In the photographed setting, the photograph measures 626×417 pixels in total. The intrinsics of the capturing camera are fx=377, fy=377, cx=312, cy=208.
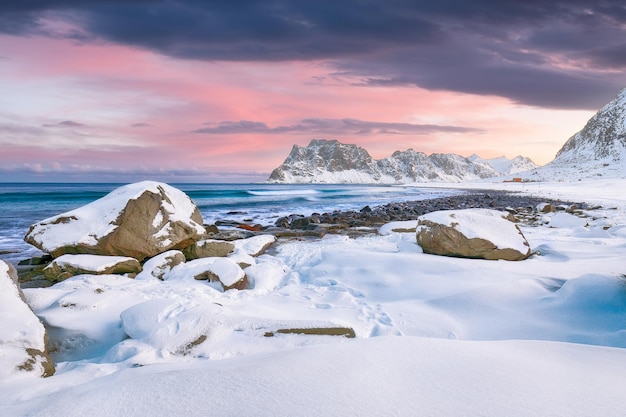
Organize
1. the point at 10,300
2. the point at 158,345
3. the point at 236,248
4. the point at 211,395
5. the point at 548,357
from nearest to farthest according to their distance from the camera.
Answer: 1. the point at 211,395
2. the point at 548,357
3. the point at 158,345
4. the point at 10,300
5. the point at 236,248

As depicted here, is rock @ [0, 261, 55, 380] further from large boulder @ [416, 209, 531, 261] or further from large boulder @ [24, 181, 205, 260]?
large boulder @ [416, 209, 531, 261]

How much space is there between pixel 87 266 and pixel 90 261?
18cm

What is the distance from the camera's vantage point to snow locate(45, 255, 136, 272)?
7.36m

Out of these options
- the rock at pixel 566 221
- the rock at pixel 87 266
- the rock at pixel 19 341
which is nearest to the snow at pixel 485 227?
the rock at pixel 87 266

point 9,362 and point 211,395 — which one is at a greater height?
point 211,395

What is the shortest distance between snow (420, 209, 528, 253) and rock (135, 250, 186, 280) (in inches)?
213

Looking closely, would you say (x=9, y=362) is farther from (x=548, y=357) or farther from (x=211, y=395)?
(x=548, y=357)

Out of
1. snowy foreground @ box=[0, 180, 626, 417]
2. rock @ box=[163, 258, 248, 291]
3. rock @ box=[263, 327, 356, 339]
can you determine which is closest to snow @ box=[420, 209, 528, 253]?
snowy foreground @ box=[0, 180, 626, 417]

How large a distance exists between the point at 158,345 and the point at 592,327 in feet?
15.2

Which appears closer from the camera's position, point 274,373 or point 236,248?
point 274,373

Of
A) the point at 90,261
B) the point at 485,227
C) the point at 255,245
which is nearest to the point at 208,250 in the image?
the point at 255,245

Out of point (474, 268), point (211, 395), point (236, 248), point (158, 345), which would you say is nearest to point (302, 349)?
point (211, 395)

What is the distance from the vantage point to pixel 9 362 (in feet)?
10.7

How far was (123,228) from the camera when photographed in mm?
8172
